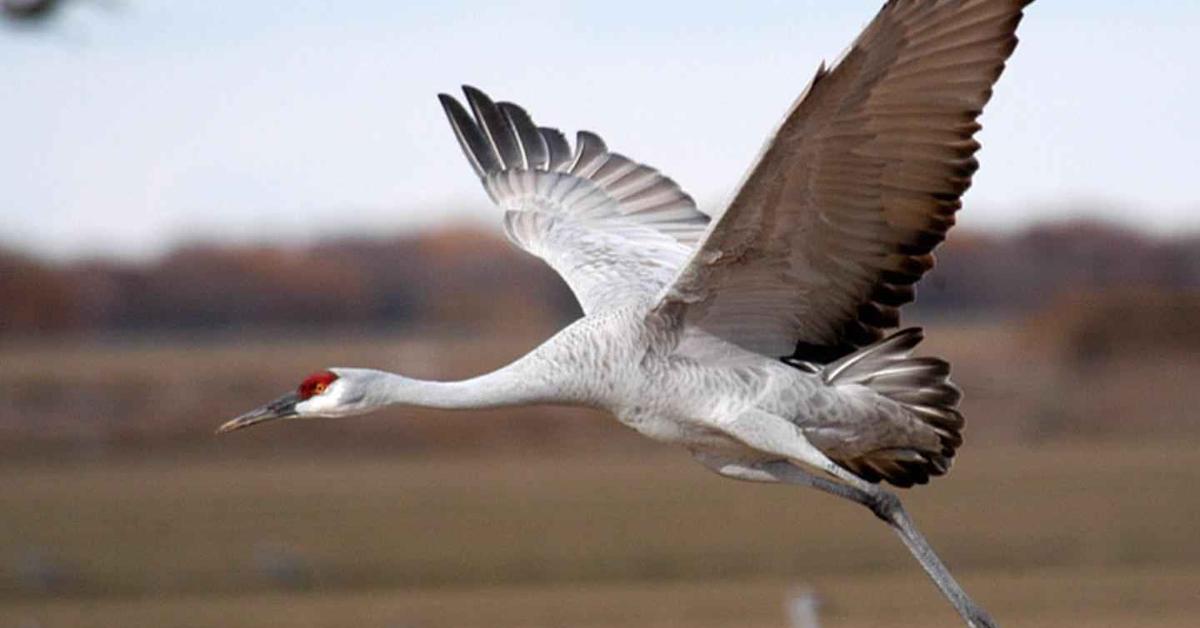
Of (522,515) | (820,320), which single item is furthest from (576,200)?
(522,515)

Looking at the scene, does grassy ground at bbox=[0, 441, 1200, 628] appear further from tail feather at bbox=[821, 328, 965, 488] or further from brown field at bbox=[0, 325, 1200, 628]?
tail feather at bbox=[821, 328, 965, 488]

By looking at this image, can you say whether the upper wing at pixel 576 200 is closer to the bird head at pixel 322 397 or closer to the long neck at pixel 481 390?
the long neck at pixel 481 390

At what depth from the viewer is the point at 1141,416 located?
1660 inches

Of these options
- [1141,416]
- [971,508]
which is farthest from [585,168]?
[1141,416]

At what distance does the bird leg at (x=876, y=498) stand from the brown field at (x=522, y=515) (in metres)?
8.33

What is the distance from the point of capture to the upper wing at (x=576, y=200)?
470 inches

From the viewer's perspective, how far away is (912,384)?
1056cm

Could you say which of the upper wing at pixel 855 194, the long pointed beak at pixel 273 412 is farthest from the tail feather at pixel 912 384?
the long pointed beak at pixel 273 412

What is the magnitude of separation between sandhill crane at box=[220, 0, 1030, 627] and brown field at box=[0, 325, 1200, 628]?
8.50m

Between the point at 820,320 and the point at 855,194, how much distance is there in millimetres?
782

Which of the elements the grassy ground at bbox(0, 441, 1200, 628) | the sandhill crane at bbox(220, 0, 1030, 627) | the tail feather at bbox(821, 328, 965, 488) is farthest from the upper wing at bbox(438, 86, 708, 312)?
the grassy ground at bbox(0, 441, 1200, 628)

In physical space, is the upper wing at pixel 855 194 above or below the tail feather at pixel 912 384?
above

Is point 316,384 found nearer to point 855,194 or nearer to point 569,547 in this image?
point 855,194

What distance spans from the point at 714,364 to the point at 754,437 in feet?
1.13
